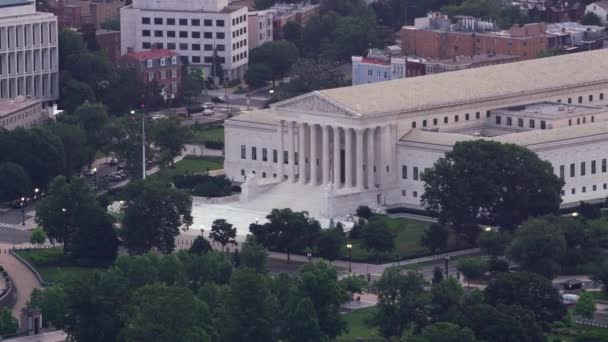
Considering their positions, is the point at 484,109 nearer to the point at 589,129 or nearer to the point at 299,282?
the point at 589,129

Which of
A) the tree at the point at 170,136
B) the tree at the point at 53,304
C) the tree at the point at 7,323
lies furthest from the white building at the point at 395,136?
the tree at the point at 7,323

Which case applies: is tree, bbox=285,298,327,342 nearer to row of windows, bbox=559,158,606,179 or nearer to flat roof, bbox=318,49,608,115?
row of windows, bbox=559,158,606,179

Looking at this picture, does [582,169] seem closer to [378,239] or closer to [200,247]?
[378,239]

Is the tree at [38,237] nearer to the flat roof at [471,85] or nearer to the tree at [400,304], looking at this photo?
the flat roof at [471,85]

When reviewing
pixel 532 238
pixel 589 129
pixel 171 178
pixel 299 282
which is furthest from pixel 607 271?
pixel 171 178

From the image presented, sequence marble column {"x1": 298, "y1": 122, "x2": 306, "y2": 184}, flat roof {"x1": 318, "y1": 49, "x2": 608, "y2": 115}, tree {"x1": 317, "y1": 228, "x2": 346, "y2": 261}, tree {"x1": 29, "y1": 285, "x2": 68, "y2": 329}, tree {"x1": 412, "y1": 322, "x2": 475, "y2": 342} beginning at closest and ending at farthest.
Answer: tree {"x1": 412, "y1": 322, "x2": 475, "y2": 342} → tree {"x1": 29, "y1": 285, "x2": 68, "y2": 329} → tree {"x1": 317, "y1": 228, "x2": 346, "y2": 261} → flat roof {"x1": 318, "y1": 49, "x2": 608, "y2": 115} → marble column {"x1": 298, "y1": 122, "x2": 306, "y2": 184}

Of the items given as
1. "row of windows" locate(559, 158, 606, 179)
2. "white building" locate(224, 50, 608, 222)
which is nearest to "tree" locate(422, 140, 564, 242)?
"white building" locate(224, 50, 608, 222)
